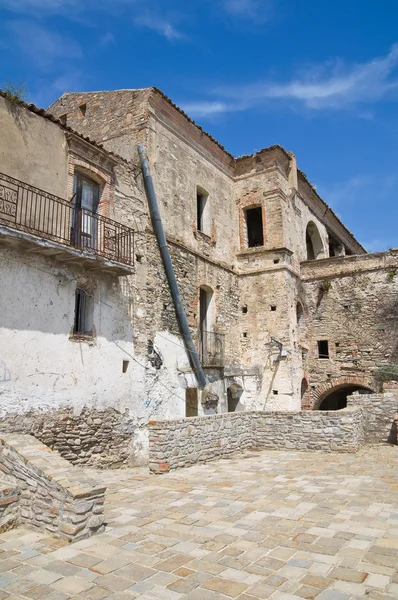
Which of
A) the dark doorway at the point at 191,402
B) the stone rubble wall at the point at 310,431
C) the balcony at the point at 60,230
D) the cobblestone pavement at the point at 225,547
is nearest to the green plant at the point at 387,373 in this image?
the stone rubble wall at the point at 310,431

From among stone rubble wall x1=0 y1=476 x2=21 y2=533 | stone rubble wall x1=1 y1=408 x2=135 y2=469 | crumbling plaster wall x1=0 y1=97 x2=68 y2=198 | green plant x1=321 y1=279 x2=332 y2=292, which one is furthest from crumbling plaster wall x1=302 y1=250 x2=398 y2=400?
stone rubble wall x1=0 y1=476 x2=21 y2=533

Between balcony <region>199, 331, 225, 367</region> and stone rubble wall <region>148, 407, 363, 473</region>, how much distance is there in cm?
292

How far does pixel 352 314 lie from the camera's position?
58.1 feet

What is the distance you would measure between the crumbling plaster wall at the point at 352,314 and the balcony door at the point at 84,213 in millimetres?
10154

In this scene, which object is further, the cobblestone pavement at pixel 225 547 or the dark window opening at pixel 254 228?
the dark window opening at pixel 254 228

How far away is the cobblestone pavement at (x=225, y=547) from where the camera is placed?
13.1ft

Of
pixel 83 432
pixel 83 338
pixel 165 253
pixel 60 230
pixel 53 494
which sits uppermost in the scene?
pixel 165 253

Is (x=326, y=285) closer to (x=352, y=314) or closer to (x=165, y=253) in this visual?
(x=352, y=314)

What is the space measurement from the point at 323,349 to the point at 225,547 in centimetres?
1403

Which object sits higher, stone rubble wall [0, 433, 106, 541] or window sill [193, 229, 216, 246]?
window sill [193, 229, 216, 246]

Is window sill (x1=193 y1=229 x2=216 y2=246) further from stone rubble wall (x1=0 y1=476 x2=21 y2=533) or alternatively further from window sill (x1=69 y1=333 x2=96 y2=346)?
stone rubble wall (x1=0 y1=476 x2=21 y2=533)

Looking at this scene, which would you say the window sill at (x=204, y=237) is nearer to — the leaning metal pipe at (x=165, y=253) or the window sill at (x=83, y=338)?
the leaning metal pipe at (x=165, y=253)

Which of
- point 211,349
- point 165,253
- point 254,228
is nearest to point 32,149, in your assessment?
point 165,253

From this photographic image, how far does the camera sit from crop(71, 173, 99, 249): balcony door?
428 inches
